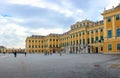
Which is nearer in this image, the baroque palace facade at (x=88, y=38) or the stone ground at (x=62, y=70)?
the stone ground at (x=62, y=70)

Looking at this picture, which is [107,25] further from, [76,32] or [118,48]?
[76,32]

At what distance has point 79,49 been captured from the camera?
95625mm

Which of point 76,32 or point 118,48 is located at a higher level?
point 76,32

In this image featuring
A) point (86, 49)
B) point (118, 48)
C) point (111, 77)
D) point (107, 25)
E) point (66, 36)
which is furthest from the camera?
point (66, 36)

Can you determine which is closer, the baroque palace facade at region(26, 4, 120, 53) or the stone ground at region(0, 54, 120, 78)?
the stone ground at region(0, 54, 120, 78)

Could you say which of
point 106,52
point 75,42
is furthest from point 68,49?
point 106,52

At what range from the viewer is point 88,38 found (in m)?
93.2

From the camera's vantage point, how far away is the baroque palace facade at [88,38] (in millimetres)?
54188

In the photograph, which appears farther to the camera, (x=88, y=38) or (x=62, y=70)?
(x=88, y=38)

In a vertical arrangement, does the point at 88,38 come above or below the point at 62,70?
above

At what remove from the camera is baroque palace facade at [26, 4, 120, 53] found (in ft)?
178

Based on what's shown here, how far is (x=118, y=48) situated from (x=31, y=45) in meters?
111

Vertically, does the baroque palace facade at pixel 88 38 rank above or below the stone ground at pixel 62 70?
above

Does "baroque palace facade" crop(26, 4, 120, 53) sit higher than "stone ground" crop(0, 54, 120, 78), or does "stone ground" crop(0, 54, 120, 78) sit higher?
"baroque palace facade" crop(26, 4, 120, 53)
